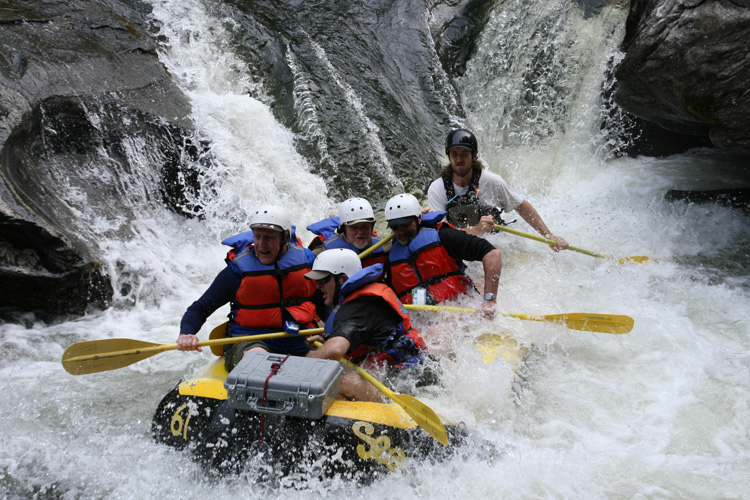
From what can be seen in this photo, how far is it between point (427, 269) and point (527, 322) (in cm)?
85

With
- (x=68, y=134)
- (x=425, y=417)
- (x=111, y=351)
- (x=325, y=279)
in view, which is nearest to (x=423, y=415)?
(x=425, y=417)

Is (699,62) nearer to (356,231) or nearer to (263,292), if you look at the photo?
(356,231)

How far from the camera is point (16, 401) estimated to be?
379 cm

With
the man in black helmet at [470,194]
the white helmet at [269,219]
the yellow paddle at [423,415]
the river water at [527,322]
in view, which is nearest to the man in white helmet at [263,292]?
the white helmet at [269,219]

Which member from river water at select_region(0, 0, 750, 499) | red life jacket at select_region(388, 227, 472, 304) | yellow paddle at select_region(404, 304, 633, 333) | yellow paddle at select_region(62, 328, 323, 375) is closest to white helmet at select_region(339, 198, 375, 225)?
red life jacket at select_region(388, 227, 472, 304)

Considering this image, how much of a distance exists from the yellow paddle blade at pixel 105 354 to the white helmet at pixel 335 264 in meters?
1.14

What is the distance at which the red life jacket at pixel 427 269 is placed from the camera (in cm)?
393

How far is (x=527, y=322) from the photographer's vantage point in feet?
13.1

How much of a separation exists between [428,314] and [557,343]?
3.39 ft

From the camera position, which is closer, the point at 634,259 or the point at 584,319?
the point at 584,319

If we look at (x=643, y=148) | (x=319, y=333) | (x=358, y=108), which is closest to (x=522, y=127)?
(x=643, y=148)

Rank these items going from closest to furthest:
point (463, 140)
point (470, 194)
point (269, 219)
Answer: point (269, 219), point (463, 140), point (470, 194)

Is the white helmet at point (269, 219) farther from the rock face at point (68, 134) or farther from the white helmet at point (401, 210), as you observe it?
the rock face at point (68, 134)

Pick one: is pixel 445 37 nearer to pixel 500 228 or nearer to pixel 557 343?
pixel 500 228
